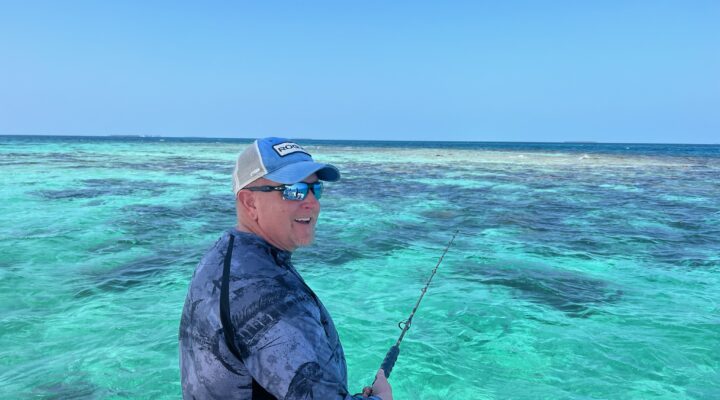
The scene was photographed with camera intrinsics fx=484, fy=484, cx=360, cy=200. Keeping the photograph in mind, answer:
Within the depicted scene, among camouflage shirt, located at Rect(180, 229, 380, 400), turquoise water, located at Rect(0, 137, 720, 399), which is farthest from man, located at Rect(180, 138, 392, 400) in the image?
turquoise water, located at Rect(0, 137, 720, 399)

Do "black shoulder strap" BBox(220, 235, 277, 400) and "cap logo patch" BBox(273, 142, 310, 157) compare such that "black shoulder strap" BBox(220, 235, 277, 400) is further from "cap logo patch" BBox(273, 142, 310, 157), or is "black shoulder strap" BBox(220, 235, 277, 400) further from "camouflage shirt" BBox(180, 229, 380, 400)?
"cap logo patch" BBox(273, 142, 310, 157)

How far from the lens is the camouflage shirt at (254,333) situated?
5.64 ft

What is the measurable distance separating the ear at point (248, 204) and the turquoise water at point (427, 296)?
426 centimetres

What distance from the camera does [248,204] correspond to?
7.04ft

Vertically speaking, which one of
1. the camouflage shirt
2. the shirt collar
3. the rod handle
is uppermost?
the shirt collar

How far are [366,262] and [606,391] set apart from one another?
5.83 meters

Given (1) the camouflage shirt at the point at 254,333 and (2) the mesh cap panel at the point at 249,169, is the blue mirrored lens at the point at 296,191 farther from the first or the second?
(1) the camouflage shirt at the point at 254,333

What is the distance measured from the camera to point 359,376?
6.15 m

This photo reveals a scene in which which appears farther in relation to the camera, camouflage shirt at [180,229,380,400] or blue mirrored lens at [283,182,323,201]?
blue mirrored lens at [283,182,323,201]

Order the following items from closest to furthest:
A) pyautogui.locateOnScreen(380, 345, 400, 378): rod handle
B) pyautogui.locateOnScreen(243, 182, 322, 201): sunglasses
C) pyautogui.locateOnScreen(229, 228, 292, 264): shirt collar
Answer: pyautogui.locateOnScreen(229, 228, 292, 264): shirt collar
pyautogui.locateOnScreen(243, 182, 322, 201): sunglasses
pyautogui.locateOnScreen(380, 345, 400, 378): rod handle

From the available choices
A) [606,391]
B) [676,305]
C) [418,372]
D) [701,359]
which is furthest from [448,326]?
[676,305]

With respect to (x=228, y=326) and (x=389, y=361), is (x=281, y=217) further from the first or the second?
(x=389, y=361)

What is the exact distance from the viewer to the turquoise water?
589 cm

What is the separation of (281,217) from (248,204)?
0.16m
